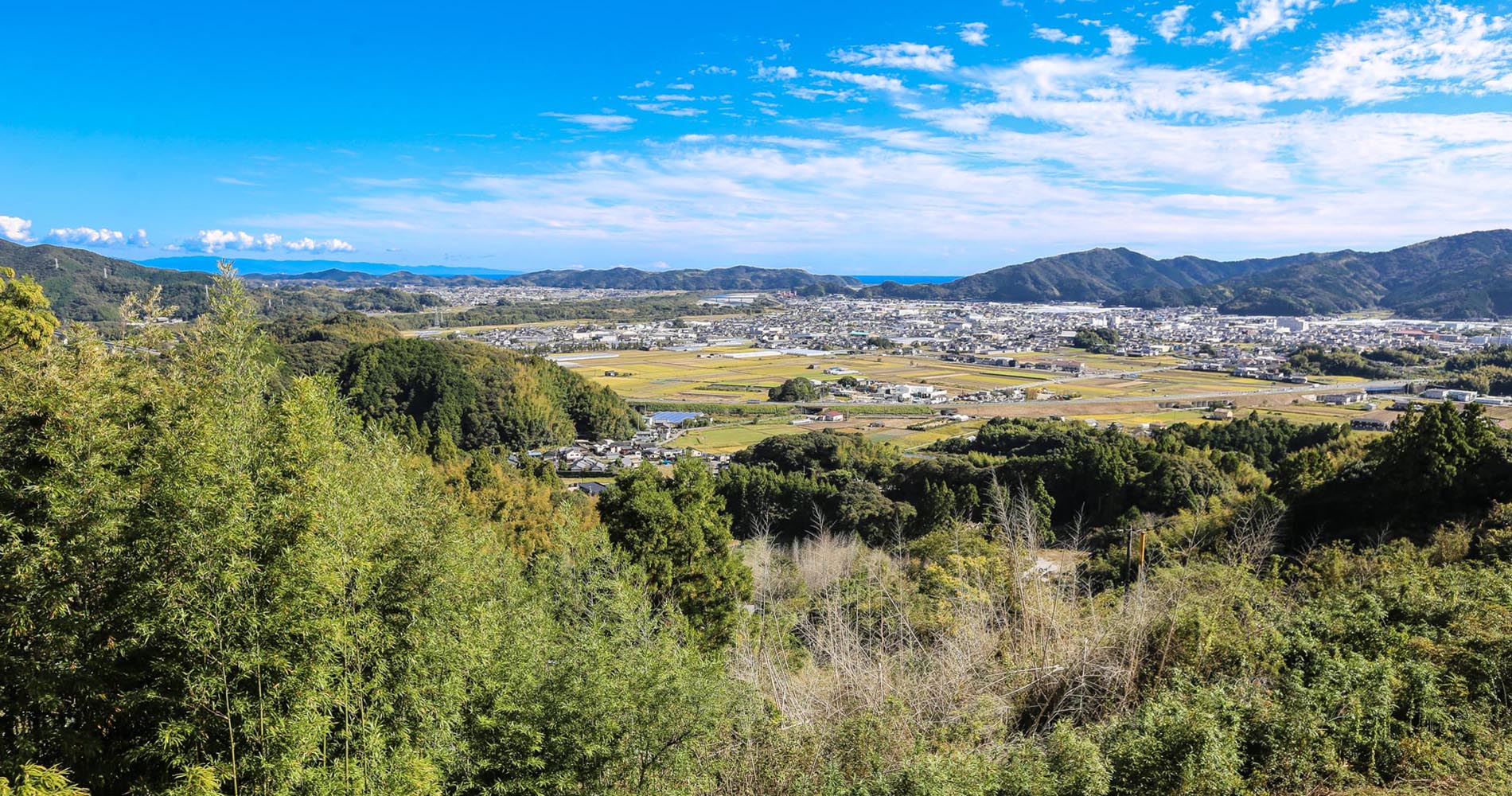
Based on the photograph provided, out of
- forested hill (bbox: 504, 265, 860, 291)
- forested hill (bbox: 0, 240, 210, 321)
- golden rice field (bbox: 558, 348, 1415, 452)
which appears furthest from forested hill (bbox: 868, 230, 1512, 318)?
forested hill (bbox: 0, 240, 210, 321)

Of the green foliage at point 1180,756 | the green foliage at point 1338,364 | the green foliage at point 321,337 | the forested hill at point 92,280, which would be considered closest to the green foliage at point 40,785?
the green foliage at point 1180,756

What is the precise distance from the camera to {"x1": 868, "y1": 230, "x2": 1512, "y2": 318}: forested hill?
293 feet

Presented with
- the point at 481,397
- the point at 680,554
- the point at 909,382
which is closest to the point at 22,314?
the point at 680,554

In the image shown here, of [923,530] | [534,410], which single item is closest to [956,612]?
[923,530]

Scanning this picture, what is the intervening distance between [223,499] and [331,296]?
120252mm

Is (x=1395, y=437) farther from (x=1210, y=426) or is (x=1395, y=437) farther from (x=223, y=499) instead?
(x=223, y=499)

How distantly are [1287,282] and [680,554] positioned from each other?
416ft

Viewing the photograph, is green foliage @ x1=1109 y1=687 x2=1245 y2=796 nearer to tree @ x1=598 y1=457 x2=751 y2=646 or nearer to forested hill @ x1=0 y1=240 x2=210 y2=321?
tree @ x1=598 y1=457 x2=751 y2=646

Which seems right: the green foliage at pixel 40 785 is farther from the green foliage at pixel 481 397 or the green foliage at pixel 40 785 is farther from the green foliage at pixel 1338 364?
the green foliage at pixel 1338 364

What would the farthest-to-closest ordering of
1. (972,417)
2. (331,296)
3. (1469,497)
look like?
(331,296) → (972,417) → (1469,497)

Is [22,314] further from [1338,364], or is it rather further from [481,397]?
[1338,364]

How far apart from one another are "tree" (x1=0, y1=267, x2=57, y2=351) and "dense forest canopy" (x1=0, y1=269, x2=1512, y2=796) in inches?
1.9

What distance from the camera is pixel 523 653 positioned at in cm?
615

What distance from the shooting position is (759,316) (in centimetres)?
10981
